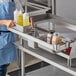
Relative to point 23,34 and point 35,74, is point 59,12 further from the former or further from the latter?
point 23,34

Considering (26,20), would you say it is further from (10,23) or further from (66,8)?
(66,8)

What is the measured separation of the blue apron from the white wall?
1.04 meters

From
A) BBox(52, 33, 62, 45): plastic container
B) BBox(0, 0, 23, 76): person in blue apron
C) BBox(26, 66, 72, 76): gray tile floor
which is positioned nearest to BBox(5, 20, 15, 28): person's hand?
BBox(0, 0, 23, 76): person in blue apron

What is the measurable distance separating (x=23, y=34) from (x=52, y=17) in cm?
52

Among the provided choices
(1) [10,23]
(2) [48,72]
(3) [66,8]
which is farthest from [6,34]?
(3) [66,8]

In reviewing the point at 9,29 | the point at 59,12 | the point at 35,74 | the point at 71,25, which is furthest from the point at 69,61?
the point at 59,12

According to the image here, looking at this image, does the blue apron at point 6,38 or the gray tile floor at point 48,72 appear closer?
the blue apron at point 6,38

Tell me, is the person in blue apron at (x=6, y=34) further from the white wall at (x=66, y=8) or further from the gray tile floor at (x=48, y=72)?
the white wall at (x=66, y=8)

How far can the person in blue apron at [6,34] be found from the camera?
7.39 ft

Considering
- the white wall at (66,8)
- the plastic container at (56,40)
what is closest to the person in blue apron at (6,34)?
the plastic container at (56,40)

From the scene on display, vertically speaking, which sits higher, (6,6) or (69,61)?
(6,6)

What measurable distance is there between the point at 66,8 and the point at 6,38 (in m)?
1.19

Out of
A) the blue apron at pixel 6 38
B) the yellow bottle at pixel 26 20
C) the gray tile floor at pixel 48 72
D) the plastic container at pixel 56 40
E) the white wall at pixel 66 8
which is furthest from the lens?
the white wall at pixel 66 8

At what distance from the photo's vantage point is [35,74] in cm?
289
